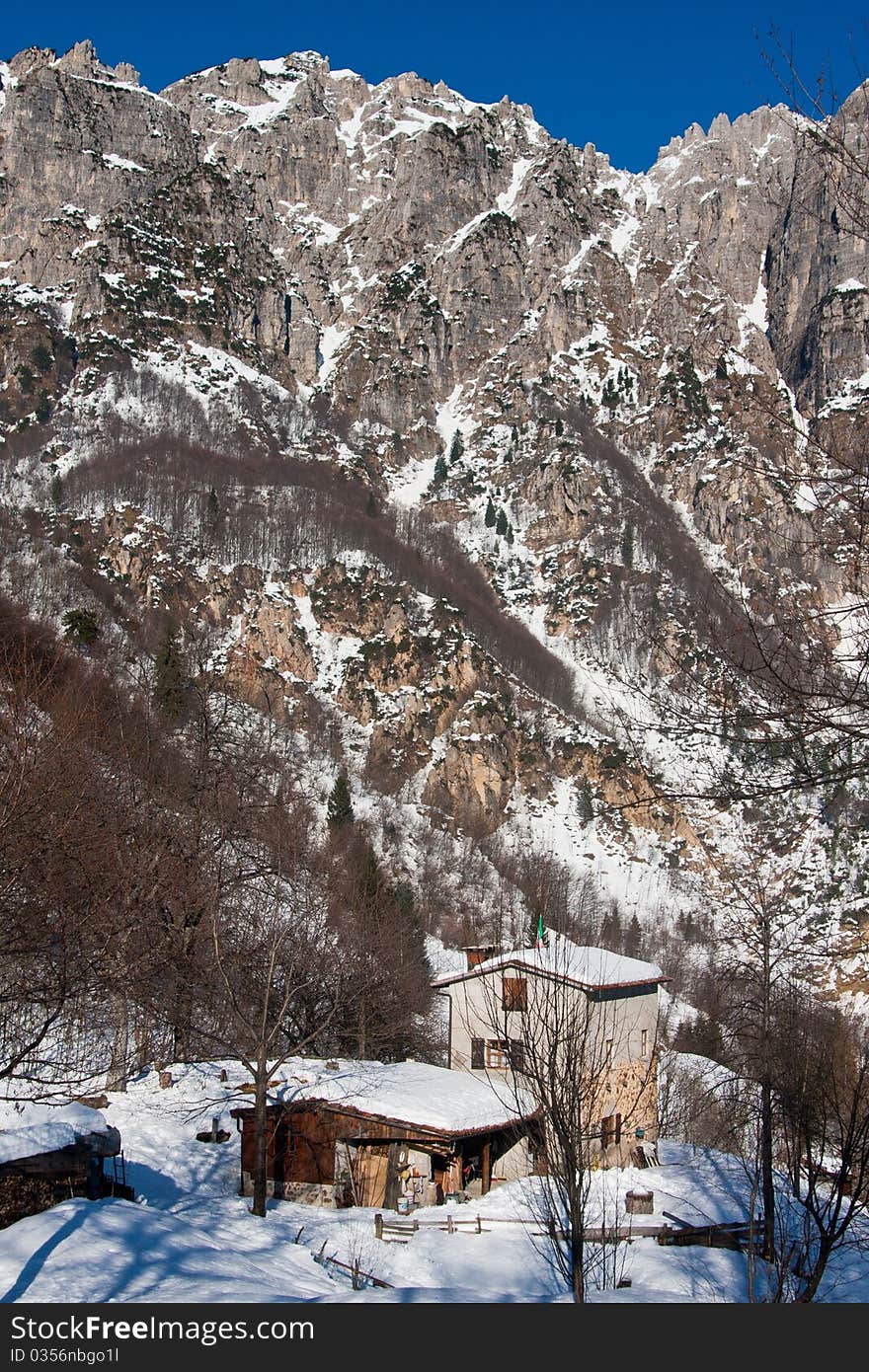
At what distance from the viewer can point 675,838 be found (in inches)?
5167

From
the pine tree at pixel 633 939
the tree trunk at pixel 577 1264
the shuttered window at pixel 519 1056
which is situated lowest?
the pine tree at pixel 633 939

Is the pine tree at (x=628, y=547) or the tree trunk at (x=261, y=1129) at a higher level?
the pine tree at (x=628, y=547)

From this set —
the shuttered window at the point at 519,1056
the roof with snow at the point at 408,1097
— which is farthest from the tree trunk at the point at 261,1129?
the shuttered window at the point at 519,1056

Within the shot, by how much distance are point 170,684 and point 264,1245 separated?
5369 cm

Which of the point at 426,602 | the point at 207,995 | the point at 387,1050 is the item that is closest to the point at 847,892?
the point at 426,602

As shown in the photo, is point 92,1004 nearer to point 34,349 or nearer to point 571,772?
point 571,772

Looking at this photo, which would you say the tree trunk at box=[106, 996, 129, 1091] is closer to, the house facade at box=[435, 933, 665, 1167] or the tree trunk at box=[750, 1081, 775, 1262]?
the house facade at box=[435, 933, 665, 1167]

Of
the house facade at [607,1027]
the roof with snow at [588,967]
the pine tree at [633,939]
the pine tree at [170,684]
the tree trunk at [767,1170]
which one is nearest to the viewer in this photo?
the tree trunk at [767,1170]

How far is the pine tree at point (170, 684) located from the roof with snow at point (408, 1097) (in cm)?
3884

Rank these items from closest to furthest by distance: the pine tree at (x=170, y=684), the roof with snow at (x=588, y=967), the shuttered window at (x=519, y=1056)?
the shuttered window at (x=519, y=1056) → the roof with snow at (x=588, y=967) → the pine tree at (x=170, y=684)

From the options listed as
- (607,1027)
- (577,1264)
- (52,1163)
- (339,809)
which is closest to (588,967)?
(607,1027)

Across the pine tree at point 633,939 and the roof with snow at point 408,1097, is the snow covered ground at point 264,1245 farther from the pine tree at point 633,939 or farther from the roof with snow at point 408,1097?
the pine tree at point 633,939

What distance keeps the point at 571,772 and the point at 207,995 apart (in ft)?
337

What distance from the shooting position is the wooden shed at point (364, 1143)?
23859 millimetres
